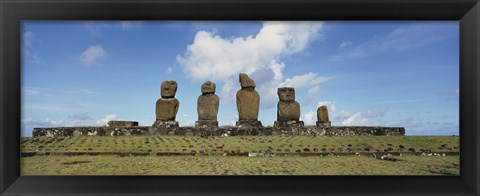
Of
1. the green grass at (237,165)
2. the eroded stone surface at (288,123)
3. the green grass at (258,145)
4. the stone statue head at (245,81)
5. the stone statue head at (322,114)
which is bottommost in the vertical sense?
the green grass at (237,165)

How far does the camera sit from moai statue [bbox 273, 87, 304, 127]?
1800 cm

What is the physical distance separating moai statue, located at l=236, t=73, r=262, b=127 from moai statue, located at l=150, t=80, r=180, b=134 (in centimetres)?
283

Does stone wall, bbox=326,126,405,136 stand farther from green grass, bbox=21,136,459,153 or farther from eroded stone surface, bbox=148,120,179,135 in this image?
eroded stone surface, bbox=148,120,179,135

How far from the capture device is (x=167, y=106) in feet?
57.5

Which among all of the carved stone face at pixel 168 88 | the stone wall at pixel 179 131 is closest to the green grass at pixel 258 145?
the stone wall at pixel 179 131

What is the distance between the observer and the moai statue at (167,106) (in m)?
17.3

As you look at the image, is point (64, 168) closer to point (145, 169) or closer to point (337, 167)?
point (145, 169)

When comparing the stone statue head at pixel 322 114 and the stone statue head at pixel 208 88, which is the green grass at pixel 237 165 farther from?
the stone statue head at pixel 322 114

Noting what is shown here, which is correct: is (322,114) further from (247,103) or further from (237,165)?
(237,165)

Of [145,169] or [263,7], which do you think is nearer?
[263,7]

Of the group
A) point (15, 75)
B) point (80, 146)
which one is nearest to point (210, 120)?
point (80, 146)

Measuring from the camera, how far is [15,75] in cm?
423

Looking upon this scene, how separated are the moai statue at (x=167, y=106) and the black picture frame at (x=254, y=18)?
13.0 metres

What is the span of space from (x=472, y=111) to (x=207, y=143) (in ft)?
31.4
